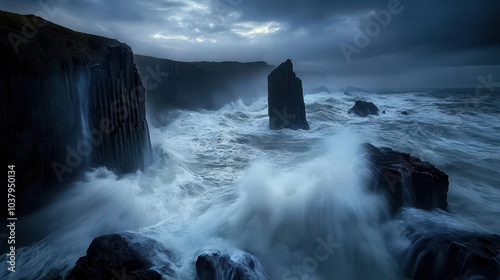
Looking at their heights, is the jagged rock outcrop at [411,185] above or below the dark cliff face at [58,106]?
below

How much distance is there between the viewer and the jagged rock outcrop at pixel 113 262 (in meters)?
3.26

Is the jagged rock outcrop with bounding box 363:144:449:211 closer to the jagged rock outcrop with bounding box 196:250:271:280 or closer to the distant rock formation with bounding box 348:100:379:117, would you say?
the jagged rock outcrop with bounding box 196:250:271:280

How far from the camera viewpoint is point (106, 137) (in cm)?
734

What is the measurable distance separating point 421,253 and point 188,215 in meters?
5.48

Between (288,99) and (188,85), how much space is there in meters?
18.1

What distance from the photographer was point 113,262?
343 cm

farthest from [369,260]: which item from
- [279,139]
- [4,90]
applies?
[279,139]

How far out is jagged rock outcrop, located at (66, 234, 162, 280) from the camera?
10.7ft

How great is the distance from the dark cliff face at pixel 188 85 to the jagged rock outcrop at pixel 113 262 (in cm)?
1996

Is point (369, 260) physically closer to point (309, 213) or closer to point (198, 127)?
point (309, 213)

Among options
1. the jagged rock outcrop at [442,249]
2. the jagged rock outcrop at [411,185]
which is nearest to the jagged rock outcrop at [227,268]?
the jagged rock outcrop at [442,249]

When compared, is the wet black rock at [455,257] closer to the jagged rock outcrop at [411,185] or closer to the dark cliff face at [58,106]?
the jagged rock outcrop at [411,185]

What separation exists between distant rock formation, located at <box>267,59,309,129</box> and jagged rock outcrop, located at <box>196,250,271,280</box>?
55.1 ft

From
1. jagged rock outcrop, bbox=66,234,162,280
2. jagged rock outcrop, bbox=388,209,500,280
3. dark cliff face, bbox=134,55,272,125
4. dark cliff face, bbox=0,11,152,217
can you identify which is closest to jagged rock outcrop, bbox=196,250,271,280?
jagged rock outcrop, bbox=66,234,162,280
